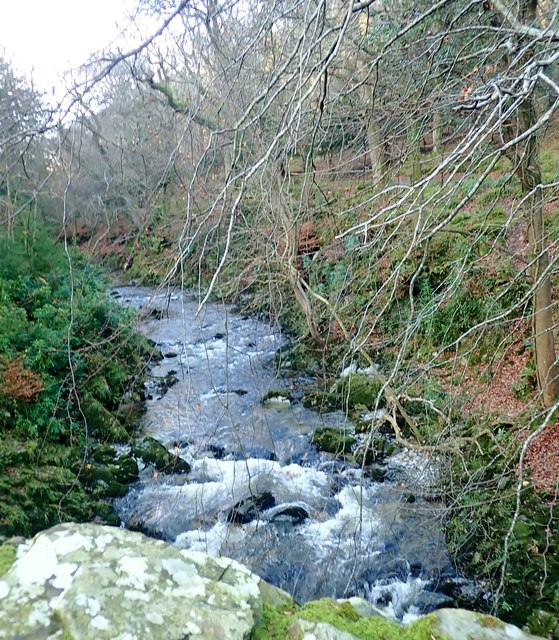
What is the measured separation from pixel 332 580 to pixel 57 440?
13.4 ft

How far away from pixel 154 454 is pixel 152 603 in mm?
4888

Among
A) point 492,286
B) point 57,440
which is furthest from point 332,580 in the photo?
point 492,286

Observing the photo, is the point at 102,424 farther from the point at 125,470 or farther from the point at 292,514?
the point at 292,514

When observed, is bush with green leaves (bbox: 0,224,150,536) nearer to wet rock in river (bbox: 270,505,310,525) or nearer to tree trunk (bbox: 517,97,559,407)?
wet rock in river (bbox: 270,505,310,525)

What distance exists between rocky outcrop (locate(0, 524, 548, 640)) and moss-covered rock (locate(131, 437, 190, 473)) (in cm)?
416

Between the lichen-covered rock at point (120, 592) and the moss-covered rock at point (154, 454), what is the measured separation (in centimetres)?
416

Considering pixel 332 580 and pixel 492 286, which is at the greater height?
pixel 492 286

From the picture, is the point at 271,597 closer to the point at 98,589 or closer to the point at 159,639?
the point at 159,639

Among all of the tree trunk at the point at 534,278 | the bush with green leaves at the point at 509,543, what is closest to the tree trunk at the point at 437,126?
the tree trunk at the point at 534,278

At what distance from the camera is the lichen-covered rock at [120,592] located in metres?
1.53

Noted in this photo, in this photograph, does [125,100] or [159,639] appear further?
[125,100]

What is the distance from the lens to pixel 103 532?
1.99 metres

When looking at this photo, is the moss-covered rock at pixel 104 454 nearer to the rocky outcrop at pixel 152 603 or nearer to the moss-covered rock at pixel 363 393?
the moss-covered rock at pixel 363 393

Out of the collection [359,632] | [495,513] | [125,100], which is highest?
[125,100]
